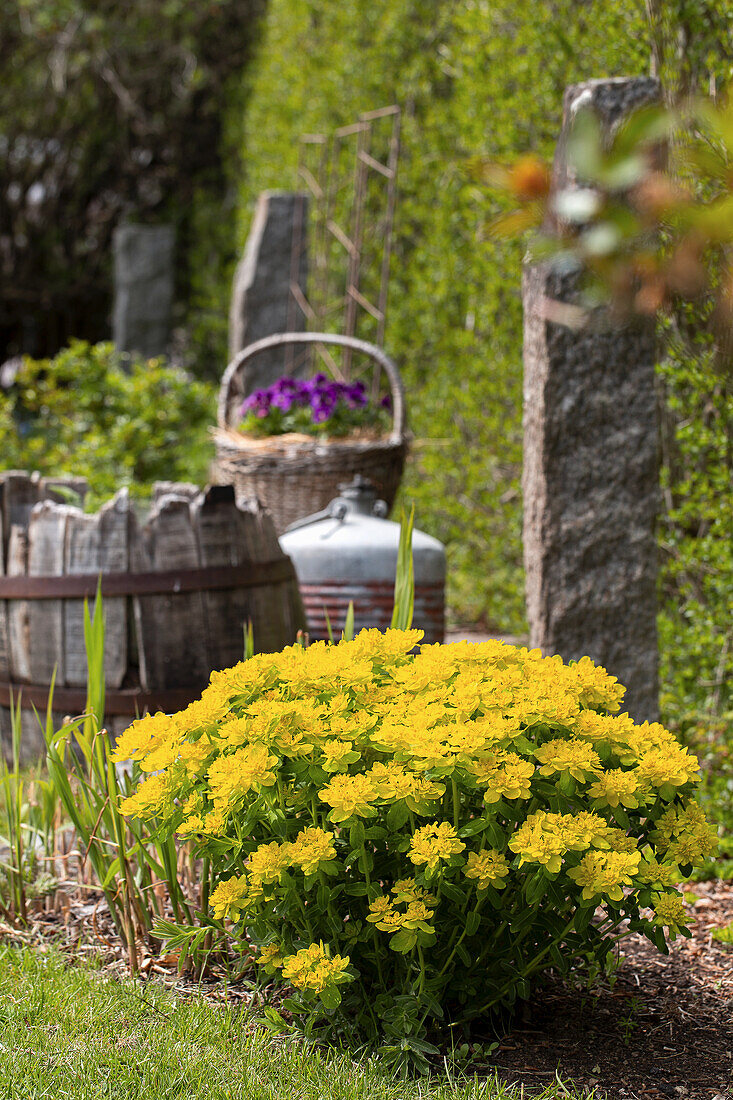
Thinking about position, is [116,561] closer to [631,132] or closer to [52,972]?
[52,972]

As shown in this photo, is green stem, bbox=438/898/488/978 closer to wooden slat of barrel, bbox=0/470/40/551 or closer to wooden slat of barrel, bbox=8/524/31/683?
wooden slat of barrel, bbox=8/524/31/683

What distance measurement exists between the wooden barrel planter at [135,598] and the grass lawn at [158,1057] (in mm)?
889

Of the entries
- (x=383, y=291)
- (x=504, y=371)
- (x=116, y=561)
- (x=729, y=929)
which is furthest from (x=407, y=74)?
(x=729, y=929)

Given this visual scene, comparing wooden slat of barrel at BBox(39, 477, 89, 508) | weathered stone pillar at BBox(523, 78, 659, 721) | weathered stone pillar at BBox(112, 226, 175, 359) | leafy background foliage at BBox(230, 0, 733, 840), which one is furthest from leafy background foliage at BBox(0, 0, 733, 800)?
wooden slat of barrel at BBox(39, 477, 89, 508)

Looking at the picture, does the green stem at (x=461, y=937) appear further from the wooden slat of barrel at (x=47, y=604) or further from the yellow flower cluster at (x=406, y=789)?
the wooden slat of barrel at (x=47, y=604)

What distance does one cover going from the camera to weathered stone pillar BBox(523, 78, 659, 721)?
8.95ft

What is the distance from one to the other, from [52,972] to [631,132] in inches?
65.6

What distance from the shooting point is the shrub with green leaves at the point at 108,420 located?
537 cm

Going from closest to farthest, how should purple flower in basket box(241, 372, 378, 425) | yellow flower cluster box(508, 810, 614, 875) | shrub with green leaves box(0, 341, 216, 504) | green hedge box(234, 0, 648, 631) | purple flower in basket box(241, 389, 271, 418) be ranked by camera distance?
yellow flower cluster box(508, 810, 614, 875) < green hedge box(234, 0, 648, 631) < purple flower in basket box(241, 372, 378, 425) < purple flower in basket box(241, 389, 271, 418) < shrub with green leaves box(0, 341, 216, 504)

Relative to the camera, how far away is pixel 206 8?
→ 8945 millimetres

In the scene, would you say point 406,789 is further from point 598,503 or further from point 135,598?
point 598,503

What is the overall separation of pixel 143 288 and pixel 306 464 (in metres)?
5.72

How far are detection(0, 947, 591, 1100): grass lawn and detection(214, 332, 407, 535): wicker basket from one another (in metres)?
2.54

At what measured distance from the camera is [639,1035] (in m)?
1.63
